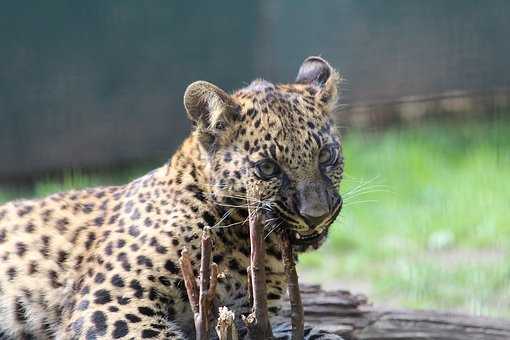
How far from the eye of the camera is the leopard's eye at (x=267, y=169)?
521 centimetres

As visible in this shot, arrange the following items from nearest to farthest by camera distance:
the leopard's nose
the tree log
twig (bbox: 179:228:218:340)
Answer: twig (bbox: 179:228:218:340), the leopard's nose, the tree log

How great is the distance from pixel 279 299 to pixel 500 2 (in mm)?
8067

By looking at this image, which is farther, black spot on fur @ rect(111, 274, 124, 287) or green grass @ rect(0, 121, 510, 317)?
green grass @ rect(0, 121, 510, 317)

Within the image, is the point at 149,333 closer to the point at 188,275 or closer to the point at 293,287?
the point at 188,275

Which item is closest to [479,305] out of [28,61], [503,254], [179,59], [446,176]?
[503,254]

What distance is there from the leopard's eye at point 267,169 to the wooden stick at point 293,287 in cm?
33

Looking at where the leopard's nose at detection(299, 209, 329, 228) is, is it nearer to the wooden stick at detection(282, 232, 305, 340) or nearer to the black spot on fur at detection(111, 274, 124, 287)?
the wooden stick at detection(282, 232, 305, 340)

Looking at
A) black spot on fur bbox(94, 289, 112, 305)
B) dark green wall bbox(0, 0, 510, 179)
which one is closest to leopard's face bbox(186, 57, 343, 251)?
black spot on fur bbox(94, 289, 112, 305)

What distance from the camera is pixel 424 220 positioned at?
10727 millimetres

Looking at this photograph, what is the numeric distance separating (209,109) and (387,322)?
2215 mm

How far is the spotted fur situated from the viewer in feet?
17.1

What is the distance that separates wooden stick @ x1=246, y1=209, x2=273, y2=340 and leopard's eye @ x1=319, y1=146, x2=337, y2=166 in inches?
21.5

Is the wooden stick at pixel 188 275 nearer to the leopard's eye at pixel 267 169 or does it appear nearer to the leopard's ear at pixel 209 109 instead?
the leopard's eye at pixel 267 169

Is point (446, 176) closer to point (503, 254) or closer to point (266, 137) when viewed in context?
point (503, 254)
